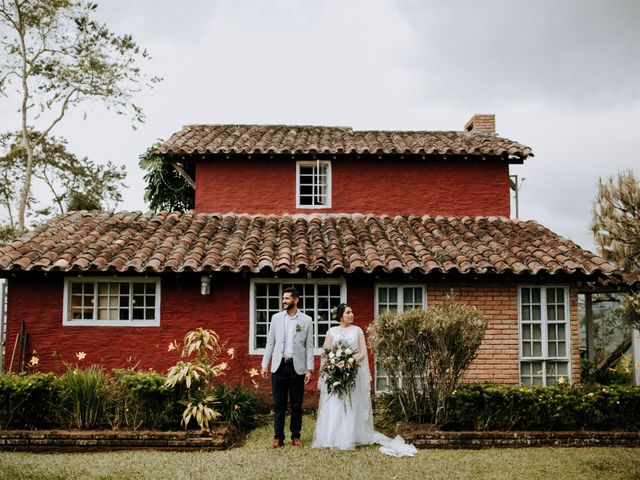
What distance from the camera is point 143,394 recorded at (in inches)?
345

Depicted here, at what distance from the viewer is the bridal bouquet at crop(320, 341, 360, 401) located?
8.69m

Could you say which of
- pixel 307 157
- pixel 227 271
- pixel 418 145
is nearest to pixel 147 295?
pixel 227 271

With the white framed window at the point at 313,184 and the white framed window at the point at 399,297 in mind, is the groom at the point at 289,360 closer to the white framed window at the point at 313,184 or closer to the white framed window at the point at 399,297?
the white framed window at the point at 399,297

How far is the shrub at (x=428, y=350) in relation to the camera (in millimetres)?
8938

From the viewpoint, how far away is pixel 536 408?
8875 mm

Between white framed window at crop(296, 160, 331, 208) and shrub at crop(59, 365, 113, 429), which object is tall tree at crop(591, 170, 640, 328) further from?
shrub at crop(59, 365, 113, 429)

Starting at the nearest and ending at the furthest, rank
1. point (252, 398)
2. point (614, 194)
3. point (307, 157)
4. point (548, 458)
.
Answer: point (548, 458), point (252, 398), point (307, 157), point (614, 194)

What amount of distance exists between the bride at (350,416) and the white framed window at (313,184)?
20.9 feet

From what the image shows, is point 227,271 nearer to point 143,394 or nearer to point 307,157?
point 143,394

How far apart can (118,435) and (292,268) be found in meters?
4.37

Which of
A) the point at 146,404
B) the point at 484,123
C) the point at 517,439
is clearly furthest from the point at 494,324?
the point at 484,123

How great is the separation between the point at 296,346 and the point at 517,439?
139 inches

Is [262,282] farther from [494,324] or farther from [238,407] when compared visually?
[494,324]

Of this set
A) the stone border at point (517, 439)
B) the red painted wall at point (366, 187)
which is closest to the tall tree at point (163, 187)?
the red painted wall at point (366, 187)
